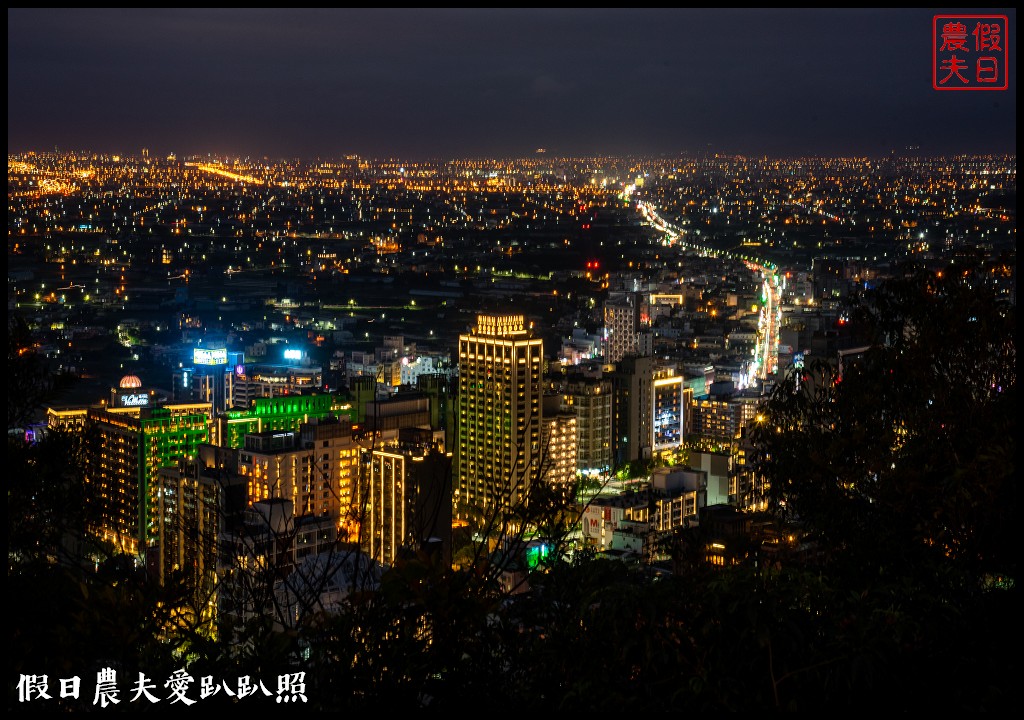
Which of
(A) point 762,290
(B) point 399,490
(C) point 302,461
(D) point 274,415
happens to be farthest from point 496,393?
(A) point 762,290

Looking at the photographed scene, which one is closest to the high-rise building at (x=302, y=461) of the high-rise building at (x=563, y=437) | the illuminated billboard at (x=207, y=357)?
the high-rise building at (x=563, y=437)

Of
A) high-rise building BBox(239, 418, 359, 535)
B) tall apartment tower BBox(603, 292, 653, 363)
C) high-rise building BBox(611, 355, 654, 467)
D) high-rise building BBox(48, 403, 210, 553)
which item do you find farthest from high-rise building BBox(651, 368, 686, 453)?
high-rise building BBox(48, 403, 210, 553)

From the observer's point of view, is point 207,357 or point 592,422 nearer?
point 592,422

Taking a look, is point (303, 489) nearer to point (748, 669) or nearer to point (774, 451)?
point (774, 451)

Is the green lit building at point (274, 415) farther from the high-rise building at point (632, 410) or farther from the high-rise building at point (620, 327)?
the high-rise building at point (620, 327)

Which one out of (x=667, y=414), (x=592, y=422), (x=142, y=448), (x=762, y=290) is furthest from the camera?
(x=762, y=290)

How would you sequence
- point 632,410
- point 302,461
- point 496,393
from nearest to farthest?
1. point 302,461
2. point 496,393
3. point 632,410

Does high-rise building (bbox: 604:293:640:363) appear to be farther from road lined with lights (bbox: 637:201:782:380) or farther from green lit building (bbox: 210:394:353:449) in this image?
green lit building (bbox: 210:394:353:449)

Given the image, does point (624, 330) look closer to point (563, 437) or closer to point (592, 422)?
point (592, 422)
